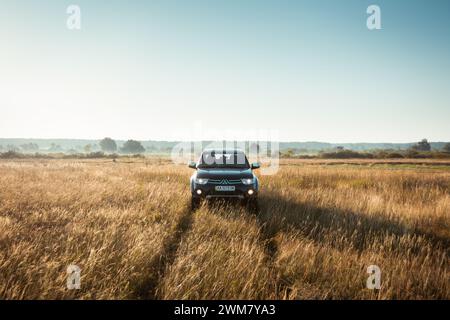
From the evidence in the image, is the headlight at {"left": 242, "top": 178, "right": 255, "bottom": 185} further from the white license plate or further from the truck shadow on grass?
the truck shadow on grass

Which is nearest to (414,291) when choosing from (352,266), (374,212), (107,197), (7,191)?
(352,266)

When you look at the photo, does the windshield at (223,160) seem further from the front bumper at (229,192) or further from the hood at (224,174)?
the front bumper at (229,192)

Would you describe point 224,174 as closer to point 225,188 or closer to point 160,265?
point 225,188

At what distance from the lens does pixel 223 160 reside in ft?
30.1

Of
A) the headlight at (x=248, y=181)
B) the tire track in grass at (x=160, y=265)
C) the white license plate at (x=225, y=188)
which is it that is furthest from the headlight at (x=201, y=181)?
the tire track in grass at (x=160, y=265)

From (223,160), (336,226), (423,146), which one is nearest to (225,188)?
(223,160)

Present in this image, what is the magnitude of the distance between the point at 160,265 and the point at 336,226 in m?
4.27

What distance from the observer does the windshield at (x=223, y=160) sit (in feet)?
29.0

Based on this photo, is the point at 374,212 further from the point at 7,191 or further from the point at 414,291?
the point at 7,191

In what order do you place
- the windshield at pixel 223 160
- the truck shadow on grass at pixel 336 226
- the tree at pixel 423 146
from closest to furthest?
1. the truck shadow on grass at pixel 336 226
2. the windshield at pixel 223 160
3. the tree at pixel 423 146

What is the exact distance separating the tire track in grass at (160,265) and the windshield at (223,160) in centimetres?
278

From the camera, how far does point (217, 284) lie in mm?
3492

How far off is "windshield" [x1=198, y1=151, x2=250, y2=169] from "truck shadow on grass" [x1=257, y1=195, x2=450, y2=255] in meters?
1.56

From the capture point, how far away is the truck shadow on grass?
213 inches
